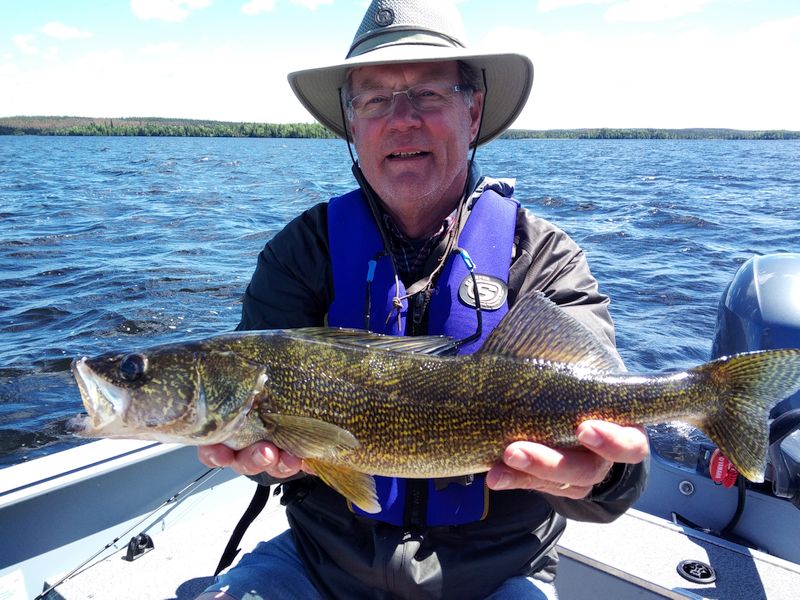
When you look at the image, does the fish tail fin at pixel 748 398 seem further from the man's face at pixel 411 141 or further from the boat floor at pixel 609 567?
the man's face at pixel 411 141

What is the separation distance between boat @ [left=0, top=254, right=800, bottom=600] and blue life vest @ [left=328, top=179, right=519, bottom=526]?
1.43m

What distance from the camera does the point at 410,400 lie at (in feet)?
9.08

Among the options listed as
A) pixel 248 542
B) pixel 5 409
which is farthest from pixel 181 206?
pixel 248 542

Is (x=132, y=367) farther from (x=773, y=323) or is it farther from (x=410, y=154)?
(x=773, y=323)

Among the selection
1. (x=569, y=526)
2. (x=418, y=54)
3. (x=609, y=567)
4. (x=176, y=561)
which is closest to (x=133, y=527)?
(x=176, y=561)

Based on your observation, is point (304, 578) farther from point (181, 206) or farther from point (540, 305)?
point (181, 206)

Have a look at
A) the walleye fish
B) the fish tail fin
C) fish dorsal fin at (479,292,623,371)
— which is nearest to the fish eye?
the walleye fish

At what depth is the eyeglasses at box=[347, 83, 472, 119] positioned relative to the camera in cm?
347

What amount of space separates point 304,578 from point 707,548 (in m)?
2.56

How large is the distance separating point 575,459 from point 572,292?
0.93 meters

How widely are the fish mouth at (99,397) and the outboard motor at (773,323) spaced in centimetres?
383

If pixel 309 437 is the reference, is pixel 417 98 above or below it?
above

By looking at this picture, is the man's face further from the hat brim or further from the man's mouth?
the hat brim

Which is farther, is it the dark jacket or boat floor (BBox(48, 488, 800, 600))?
boat floor (BBox(48, 488, 800, 600))
